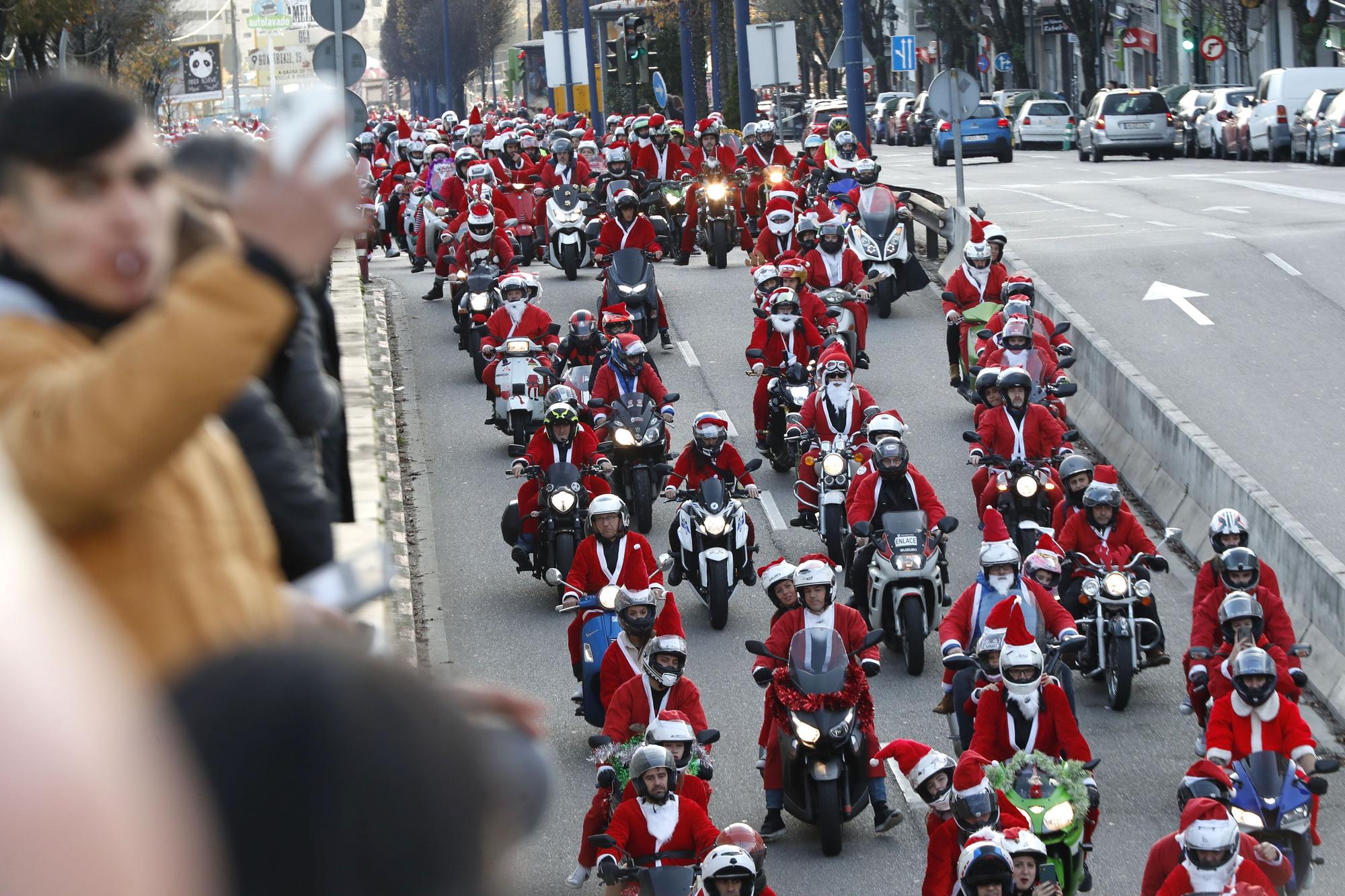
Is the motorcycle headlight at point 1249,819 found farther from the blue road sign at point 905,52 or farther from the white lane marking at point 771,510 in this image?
the blue road sign at point 905,52

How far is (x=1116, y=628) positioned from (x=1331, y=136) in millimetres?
27763

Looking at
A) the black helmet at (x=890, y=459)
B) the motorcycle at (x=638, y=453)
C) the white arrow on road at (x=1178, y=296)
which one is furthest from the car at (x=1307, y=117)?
the black helmet at (x=890, y=459)

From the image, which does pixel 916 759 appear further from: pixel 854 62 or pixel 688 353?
pixel 854 62

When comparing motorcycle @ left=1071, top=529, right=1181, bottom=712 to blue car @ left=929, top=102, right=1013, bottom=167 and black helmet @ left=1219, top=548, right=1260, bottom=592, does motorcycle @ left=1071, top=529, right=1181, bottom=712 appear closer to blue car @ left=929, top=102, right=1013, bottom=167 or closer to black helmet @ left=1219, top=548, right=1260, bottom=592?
black helmet @ left=1219, top=548, right=1260, bottom=592

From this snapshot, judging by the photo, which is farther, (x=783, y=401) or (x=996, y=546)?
(x=783, y=401)

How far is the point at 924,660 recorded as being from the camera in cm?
1410

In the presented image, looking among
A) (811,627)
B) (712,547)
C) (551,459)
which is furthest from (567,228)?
(811,627)

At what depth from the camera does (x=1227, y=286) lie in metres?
24.3

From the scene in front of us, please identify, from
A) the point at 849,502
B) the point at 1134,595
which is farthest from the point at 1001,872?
the point at 849,502

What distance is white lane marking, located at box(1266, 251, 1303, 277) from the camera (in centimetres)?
2469

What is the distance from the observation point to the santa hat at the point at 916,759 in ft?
32.2

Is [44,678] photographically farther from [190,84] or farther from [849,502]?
[190,84]

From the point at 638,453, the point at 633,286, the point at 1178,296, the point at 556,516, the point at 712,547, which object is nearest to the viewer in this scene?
the point at 712,547

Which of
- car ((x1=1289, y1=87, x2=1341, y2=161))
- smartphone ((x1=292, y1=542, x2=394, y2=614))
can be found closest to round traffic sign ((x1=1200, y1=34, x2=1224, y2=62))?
car ((x1=1289, y1=87, x2=1341, y2=161))
